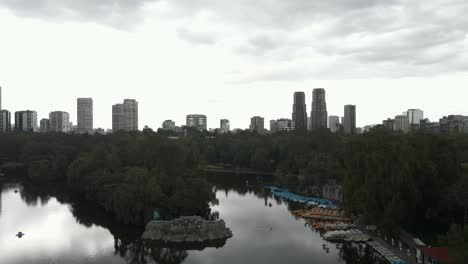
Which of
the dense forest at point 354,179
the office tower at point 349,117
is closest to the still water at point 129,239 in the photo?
the dense forest at point 354,179

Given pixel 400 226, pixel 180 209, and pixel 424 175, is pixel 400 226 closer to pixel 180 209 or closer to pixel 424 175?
pixel 424 175

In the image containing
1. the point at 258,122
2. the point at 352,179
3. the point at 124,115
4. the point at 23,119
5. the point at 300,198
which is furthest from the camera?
the point at 258,122

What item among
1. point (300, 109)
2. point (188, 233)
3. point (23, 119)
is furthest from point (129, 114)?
point (188, 233)

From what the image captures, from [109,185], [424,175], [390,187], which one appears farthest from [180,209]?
[424,175]

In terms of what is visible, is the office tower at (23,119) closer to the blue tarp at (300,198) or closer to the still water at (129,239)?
the still water at (129,239)

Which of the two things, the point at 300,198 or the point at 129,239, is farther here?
the point at 300,198

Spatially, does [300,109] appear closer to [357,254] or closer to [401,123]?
[401,123]
